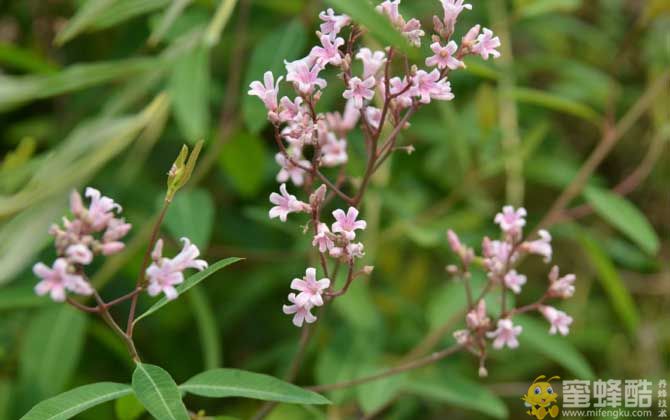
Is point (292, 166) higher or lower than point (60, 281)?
higher

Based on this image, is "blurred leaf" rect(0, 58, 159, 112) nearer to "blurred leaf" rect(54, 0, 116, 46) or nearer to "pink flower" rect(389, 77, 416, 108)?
"blurred leaf" rect(54, 0, 116, 46)

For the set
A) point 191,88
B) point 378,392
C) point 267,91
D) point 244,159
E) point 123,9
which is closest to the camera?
point 267,91

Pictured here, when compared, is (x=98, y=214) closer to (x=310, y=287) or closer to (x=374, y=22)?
(x=310, y=287)

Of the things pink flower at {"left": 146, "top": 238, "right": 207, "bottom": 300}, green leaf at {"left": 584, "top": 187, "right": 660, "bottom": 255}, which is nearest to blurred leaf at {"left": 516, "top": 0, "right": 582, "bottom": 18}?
green leaf at {"left": 584, "top": 187, "right": 660, "bottom": 255}

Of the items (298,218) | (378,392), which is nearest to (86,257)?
(378,392)

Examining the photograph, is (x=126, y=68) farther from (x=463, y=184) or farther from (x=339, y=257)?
(x=463, y=184)

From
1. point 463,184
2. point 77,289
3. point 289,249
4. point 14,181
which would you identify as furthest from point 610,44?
point 77,289

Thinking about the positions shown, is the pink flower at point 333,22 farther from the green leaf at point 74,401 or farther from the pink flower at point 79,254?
the green leaf at point 74,401

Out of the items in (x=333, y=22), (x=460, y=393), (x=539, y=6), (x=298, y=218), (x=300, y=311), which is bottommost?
(x=460, y=393)
